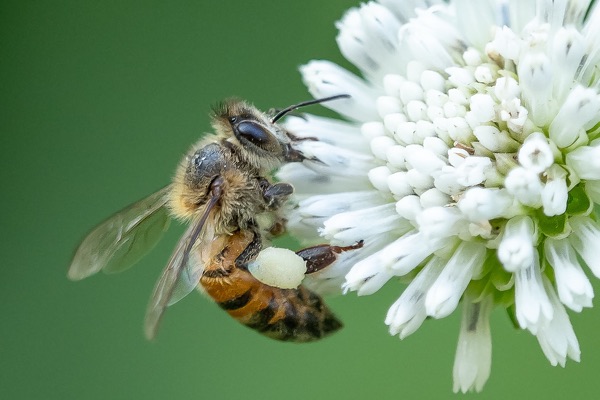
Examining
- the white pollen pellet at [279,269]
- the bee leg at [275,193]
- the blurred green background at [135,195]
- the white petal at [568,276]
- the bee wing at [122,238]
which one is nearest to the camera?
the white petal at [568,276]

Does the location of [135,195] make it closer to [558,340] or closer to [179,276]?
[179,276]

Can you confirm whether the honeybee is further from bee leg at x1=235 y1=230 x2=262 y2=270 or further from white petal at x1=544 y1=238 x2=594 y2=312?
white petal at x1=544 y1=238 x2=594 y2=312

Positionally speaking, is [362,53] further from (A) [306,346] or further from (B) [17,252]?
(B) [17,252]

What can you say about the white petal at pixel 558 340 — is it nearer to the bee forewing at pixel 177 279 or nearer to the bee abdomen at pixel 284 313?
the bee abdomen at pixel 284 313

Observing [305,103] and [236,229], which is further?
[305,103]

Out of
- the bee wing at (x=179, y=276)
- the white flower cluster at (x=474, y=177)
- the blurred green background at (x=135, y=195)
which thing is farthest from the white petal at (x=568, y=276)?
the blurred green background at (x=135, y=195)

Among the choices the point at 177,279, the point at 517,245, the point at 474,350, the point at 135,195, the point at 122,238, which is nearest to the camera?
the point at 517,245

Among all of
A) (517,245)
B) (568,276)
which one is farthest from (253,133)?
(568,276)
